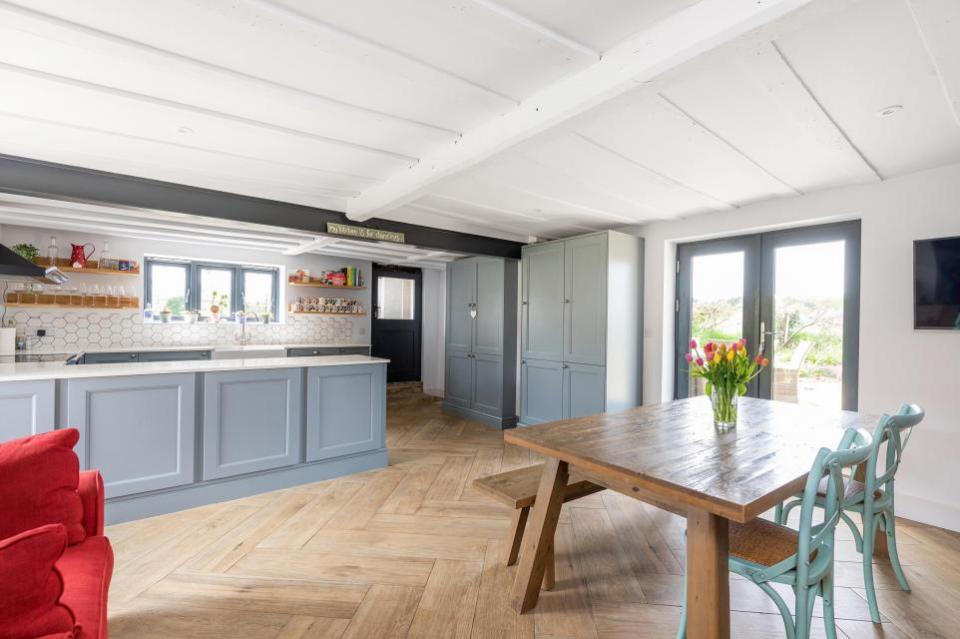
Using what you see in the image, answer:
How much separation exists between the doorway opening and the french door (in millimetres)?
4295

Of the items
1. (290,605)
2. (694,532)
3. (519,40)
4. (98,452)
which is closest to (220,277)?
(98,452)

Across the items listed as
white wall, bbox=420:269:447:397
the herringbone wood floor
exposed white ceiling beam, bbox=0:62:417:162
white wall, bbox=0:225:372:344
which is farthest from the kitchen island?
white wall, bbox=420:269:447:397

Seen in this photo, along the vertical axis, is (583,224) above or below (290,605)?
above

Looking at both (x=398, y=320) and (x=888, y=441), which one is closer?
(x=888, y=441)

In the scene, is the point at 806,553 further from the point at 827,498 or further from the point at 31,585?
the point at 31,585

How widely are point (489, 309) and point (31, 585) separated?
4741mm

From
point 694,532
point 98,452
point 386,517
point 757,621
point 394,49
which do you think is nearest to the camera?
point 694,532

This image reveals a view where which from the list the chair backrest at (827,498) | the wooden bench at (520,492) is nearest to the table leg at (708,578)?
the chair backrest at (827,498)

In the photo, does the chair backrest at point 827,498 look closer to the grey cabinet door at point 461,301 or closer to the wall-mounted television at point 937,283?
the wall-mounted television at point 937,283

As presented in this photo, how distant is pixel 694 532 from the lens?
147cm

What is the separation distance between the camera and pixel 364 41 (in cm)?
157

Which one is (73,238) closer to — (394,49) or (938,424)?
(394,49)

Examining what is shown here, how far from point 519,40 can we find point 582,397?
349 centimetres

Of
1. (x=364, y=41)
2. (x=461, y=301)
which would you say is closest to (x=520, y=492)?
(x=364, y=41)
